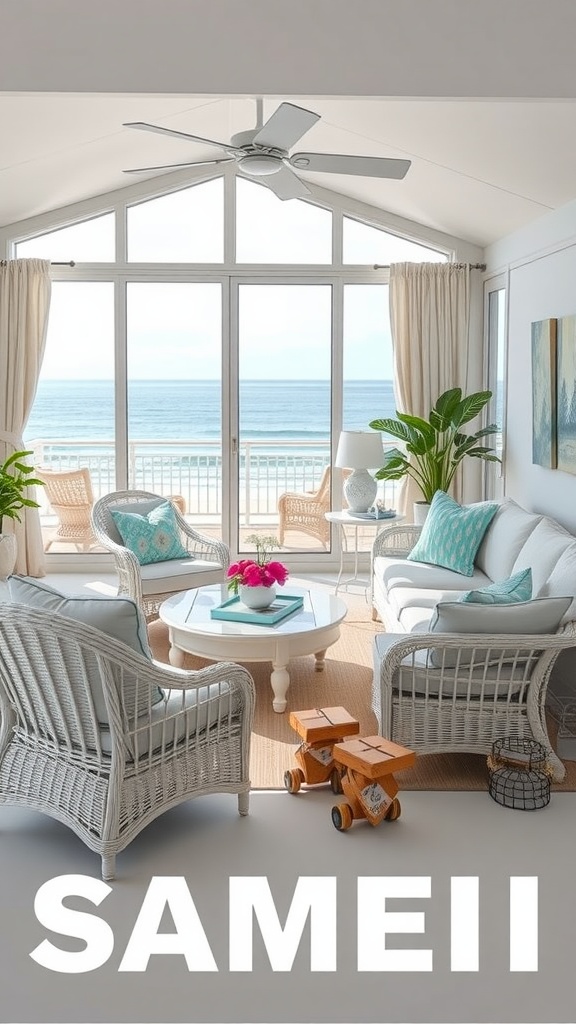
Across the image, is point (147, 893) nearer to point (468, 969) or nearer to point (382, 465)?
point (468, 969)

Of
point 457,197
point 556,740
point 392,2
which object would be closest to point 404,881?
point 556,740

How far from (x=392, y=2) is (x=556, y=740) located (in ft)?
9.97

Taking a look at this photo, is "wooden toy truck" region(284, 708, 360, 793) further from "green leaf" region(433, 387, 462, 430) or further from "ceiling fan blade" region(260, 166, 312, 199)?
"green leaf" region(433, 387, 462, 430)

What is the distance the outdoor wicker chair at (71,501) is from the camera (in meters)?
7.77

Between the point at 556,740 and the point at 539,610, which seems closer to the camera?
the point at 539,610

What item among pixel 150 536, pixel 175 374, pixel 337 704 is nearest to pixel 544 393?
pixel 337 704

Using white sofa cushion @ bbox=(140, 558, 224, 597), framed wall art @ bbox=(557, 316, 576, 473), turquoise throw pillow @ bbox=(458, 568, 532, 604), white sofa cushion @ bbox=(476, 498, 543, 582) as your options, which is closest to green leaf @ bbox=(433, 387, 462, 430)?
white sofa cushion @ bbox=(476, 498, 543, 582)

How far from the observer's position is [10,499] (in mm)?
6863

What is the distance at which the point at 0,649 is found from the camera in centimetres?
312

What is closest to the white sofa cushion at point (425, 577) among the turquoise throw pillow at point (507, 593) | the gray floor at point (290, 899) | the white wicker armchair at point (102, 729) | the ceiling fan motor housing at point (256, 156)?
the turquoise throw pillow at point (507, 593)

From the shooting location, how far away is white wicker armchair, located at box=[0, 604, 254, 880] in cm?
298

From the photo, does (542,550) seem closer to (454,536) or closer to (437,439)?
(454,536)

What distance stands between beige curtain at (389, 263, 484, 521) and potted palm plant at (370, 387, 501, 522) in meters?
0.32

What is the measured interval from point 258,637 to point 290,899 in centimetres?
171
